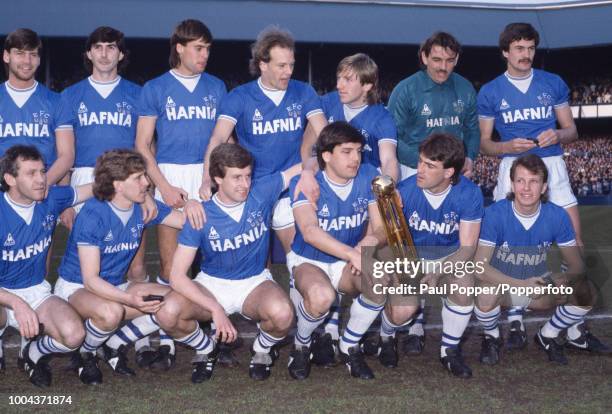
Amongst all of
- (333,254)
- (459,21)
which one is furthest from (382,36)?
(333,254)

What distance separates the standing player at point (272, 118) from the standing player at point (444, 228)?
0.86m

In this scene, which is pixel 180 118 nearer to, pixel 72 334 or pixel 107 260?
pixel 107 260

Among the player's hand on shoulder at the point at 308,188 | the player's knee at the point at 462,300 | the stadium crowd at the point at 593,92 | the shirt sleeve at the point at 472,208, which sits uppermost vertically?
the stadium crowd at the point at 593,92

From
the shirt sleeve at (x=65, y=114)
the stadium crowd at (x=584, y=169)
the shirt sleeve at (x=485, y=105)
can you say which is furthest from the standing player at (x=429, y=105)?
the stadium crowd at (x=584, y=169)

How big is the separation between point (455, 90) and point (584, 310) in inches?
80.6

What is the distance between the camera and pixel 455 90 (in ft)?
22.5

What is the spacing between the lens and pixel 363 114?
20.8ft

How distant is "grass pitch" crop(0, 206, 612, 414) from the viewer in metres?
4.67

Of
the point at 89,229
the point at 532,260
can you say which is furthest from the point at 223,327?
the point at 532,260

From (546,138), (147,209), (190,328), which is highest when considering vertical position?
(546,138)

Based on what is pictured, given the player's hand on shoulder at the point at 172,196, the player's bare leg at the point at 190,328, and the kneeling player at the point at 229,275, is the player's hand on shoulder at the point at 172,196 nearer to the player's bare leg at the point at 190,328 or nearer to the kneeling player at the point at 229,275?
the kneeling player at the point at 229,275

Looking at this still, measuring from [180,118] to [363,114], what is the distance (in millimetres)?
1367

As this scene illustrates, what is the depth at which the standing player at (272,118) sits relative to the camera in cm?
614

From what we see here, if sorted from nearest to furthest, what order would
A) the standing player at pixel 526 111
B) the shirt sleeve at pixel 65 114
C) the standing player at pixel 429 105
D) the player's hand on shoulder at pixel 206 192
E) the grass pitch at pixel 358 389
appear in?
the grass pitch at pixel 358 389, the player's hand on shoulder at pixel 206 192, the shirt sleeve at pixel 65 114, the standing player at pixel 429 105, the standing player at pixel 526 111
